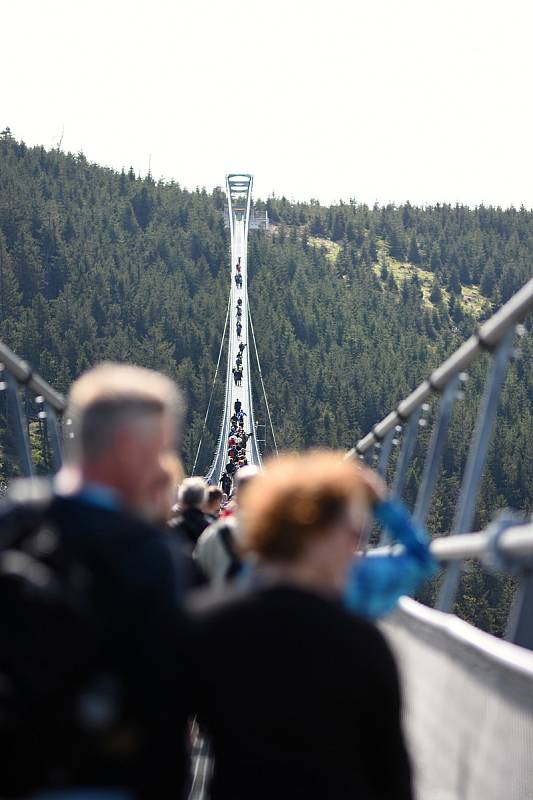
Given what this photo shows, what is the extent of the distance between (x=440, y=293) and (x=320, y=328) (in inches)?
1121

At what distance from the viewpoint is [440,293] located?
132875 millimetres

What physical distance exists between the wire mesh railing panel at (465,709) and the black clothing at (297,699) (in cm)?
13

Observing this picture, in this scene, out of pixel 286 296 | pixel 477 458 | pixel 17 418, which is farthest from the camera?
pixel 286 296

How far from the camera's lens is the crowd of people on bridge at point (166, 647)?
8.16 feet

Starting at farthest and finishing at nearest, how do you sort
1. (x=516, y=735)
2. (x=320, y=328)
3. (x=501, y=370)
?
(x=320, y=328) → (x=501, y=370) → (x=516, y=735)

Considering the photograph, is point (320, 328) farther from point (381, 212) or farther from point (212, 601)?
point (212, 601)

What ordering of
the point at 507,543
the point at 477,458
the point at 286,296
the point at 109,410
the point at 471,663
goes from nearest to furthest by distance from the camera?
the point at 109,410, the point at 507,543, the point at 471,663, the point at 477,458, the point at 286,296

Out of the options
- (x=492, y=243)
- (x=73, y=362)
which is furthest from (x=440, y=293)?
(x=73, y=362)

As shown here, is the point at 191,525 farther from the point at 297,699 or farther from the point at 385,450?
the point at 297,699

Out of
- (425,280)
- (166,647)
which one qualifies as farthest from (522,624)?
(425,280)

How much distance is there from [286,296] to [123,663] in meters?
109

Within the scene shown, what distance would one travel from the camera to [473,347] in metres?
5.99

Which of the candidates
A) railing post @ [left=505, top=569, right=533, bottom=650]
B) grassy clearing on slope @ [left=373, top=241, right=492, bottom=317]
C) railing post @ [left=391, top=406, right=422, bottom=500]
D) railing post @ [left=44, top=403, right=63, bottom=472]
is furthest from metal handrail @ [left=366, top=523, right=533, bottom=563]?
grassy clearing on slope @ [left=373, top=241, right=492, bottom=317]

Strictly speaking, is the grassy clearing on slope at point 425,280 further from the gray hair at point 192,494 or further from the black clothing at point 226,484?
the gray hair at point 192,494
